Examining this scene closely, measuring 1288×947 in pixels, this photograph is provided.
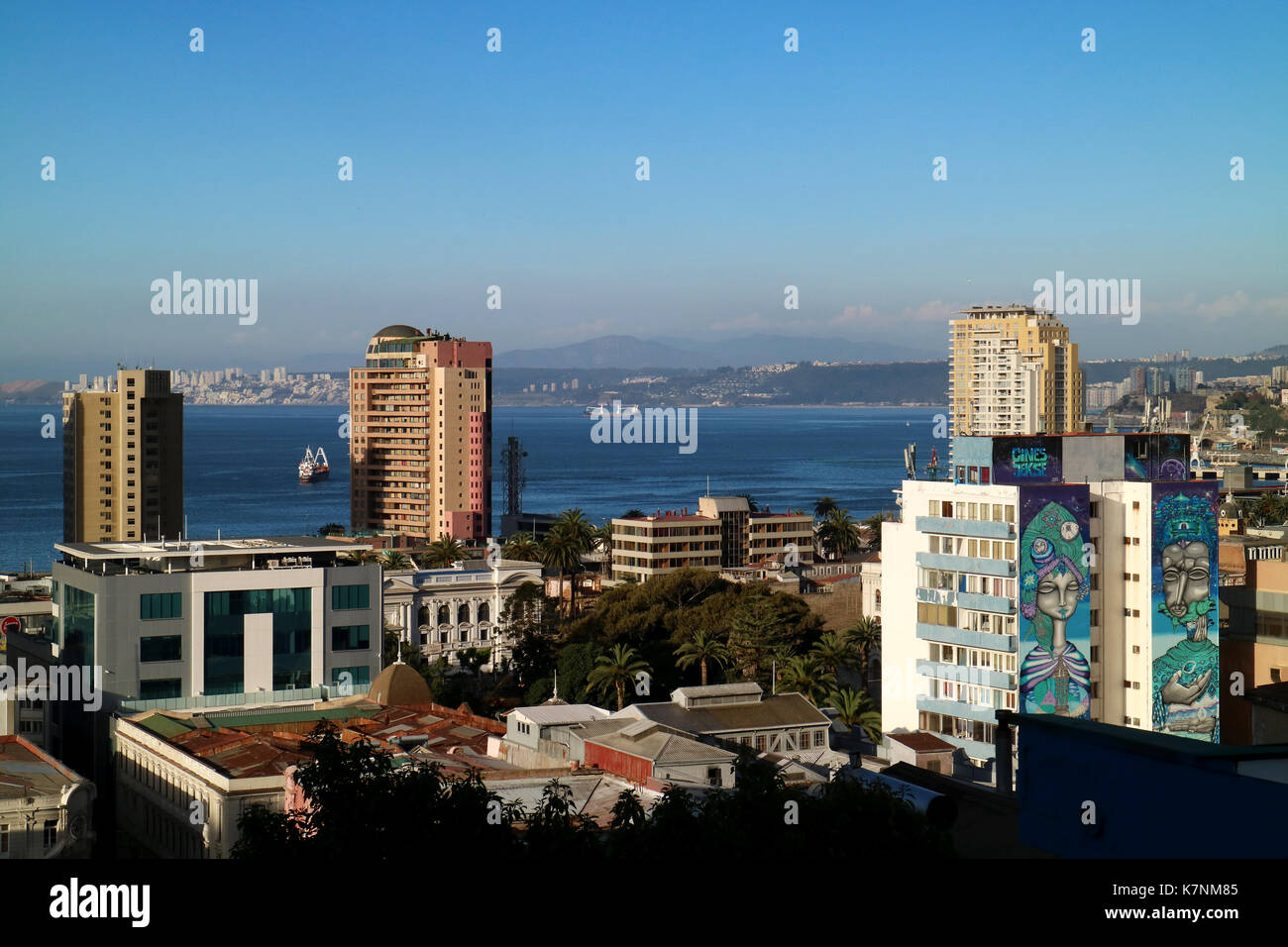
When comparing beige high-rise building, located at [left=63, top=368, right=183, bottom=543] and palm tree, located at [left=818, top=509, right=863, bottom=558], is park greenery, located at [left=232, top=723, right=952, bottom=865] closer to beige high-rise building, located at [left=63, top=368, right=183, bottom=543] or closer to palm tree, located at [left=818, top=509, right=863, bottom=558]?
palm tree, located at [left=818, top=509, right=863, bottom=558]

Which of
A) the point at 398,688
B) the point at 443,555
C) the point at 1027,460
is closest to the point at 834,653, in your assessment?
the point at 1027,460

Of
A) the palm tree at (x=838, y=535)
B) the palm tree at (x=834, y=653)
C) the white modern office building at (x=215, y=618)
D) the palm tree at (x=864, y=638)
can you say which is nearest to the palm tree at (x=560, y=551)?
the palm tree at (x=838, y=535)

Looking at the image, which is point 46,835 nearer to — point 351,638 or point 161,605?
point 161,605

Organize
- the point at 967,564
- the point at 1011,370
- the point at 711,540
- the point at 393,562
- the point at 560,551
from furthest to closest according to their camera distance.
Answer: the point at 1011,370 → the point at 711,540 → the point at 393,562 → the point at 560,551 → the point at 967,564

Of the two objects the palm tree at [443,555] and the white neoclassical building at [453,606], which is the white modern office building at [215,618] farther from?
the palm tree at [443,555]

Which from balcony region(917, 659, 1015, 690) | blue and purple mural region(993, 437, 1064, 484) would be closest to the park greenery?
balcony region(917, 659, 1015, 690)

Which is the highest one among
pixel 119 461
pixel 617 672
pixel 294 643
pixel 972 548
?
pixel 119 461
